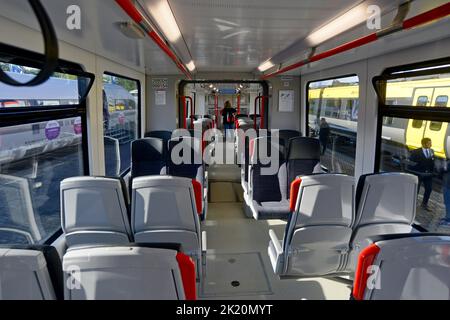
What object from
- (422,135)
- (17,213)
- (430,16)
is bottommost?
(17,213)

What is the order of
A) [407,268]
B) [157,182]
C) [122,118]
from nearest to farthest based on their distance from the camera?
[407,268], [157,182], [122,118]

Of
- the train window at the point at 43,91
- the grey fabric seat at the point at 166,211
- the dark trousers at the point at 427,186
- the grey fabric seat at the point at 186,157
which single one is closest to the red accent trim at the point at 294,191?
the grey fabric seat at the point at 166,211

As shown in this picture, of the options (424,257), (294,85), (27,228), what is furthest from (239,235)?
(294,85)

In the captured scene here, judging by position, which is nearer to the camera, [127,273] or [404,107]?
[127,273]

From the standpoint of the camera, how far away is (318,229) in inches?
96.4

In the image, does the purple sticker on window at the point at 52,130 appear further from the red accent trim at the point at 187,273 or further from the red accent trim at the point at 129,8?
the red accent trim at the point at 187,273

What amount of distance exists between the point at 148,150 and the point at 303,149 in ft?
7.08

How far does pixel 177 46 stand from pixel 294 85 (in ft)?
12.3

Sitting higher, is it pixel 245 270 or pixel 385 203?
pixel 385 203

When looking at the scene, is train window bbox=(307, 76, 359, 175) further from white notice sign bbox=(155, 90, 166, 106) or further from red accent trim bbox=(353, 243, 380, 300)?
red accent trim bbox=(353, 243, 380, 300)

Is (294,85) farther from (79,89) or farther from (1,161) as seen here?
(1,161)

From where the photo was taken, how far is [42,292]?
1088mm

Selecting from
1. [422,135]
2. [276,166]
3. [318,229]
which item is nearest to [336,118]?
[276,166]

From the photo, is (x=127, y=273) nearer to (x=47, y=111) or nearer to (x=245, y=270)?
(x=47, y=111)
